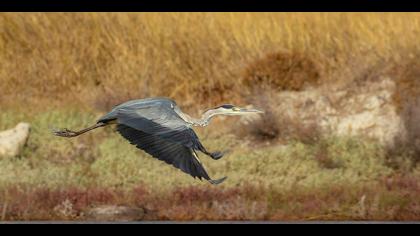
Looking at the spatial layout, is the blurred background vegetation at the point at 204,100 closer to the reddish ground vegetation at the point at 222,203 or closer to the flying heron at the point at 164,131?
the reddish ground vegetation at the point at 222,203

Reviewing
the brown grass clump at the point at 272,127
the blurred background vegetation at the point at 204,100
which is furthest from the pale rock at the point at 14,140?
the brown grass clump at the point at 272,127

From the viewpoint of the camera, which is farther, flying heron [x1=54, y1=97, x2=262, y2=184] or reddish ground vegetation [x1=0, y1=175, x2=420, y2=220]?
reddish ground vegetation [x1=0, y1=175, x2=420, y2=220]

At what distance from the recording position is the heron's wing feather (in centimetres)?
714

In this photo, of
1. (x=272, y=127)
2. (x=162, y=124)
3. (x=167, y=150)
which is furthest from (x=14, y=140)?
(x=162, y=124)

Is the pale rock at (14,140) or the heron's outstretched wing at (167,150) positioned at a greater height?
the pale rock at (14,140)

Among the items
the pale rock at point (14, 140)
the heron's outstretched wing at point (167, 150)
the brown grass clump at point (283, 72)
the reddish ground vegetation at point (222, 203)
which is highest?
the brown grass clump at point (283, 72)

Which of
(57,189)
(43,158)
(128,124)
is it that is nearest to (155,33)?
(43,158)

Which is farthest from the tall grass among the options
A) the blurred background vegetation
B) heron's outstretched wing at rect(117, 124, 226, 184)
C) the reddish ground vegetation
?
heron's outstretched wing at rect(117, 124, 226, 184)

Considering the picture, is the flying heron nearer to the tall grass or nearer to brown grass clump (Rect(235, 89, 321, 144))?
brown grass clump (Rect(235, 89, 321, 144))

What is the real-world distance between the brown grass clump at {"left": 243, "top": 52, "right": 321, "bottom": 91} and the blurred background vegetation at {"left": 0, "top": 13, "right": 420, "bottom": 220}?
15mm

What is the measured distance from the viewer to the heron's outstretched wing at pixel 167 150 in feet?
23.8

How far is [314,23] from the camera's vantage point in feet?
51.5

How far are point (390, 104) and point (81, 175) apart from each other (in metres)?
4.06

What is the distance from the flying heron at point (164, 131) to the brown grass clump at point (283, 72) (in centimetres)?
664
